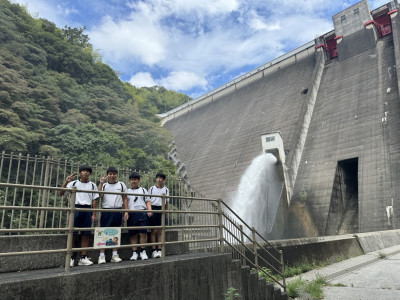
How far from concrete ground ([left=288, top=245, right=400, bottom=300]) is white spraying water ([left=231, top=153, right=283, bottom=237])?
7177 mm

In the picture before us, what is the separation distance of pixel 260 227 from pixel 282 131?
7606 mm

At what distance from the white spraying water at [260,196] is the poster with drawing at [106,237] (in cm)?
1262

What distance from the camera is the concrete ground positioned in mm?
4750

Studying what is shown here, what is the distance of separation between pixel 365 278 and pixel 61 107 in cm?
2105

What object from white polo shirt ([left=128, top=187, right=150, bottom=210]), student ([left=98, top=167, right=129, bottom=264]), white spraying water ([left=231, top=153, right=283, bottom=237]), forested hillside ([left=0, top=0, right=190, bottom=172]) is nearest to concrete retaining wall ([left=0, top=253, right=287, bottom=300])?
student ([left=98, top=167, right=129, bottom=264])

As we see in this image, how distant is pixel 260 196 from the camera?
52.5 feet

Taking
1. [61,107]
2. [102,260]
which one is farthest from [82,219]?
[61,107]

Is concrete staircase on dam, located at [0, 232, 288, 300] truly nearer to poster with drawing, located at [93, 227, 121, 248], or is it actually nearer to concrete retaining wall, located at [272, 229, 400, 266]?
poster with drawing, located at [93, 227, 121, 248]

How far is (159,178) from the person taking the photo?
4.50 m

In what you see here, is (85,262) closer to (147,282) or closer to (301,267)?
(147,282)

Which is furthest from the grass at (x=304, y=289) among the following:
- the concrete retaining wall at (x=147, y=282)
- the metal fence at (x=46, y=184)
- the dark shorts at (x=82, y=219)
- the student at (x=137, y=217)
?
the dark shorts at (x=82, y=219)

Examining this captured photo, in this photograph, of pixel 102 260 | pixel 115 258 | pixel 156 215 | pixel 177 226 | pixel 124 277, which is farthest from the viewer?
pixel 156 215

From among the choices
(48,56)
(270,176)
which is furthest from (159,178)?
(48,56)

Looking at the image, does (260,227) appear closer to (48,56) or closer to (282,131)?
(282,131)
